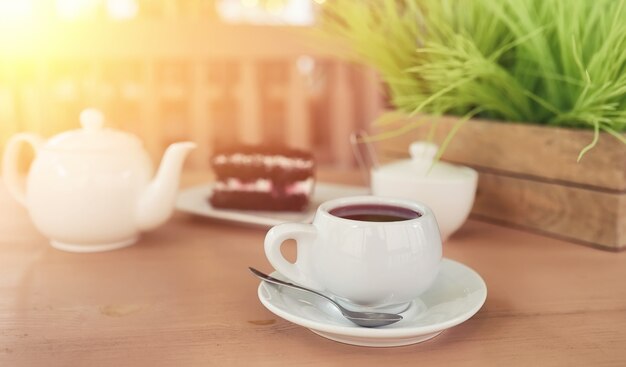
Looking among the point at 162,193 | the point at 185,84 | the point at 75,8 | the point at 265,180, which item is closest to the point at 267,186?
the point at 265,180

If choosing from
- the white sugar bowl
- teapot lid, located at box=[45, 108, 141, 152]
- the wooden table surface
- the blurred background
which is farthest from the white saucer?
the blurred background

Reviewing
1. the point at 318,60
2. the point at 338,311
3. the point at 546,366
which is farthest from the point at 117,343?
the point at 318,60

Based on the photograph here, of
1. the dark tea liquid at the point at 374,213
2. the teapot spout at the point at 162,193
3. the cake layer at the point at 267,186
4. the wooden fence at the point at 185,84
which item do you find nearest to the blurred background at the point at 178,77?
the wooden fence at the point at 185,84

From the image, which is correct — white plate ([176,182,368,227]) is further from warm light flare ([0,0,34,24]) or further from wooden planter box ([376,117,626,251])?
warm light flare ([0,0,34,24])

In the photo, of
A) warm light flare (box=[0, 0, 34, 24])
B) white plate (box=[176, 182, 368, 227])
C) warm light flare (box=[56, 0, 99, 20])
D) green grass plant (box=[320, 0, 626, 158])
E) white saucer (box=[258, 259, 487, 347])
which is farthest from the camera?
warm light flare (box=[56, 0, 99, 20])

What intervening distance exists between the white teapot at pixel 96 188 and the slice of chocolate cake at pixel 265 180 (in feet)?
0.42

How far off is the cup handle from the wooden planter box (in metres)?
0.39

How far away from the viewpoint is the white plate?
85 cm

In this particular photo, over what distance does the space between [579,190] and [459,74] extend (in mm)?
194

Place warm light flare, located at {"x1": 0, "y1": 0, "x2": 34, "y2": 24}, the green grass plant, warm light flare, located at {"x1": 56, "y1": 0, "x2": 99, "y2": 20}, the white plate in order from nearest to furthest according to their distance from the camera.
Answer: the green grass plant, the white plate, warm light flare, located at {"x1": 0, "y1": 0, "x2": 34, "y2": 24}, warm light flare, located at {"x1": 56, "y1": 0, "x2": 99, "y2": 20}

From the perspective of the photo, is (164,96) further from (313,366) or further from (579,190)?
(313,366)

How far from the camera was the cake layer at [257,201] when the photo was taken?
904 millimetres

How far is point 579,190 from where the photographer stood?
78cm

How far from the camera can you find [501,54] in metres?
0.89
